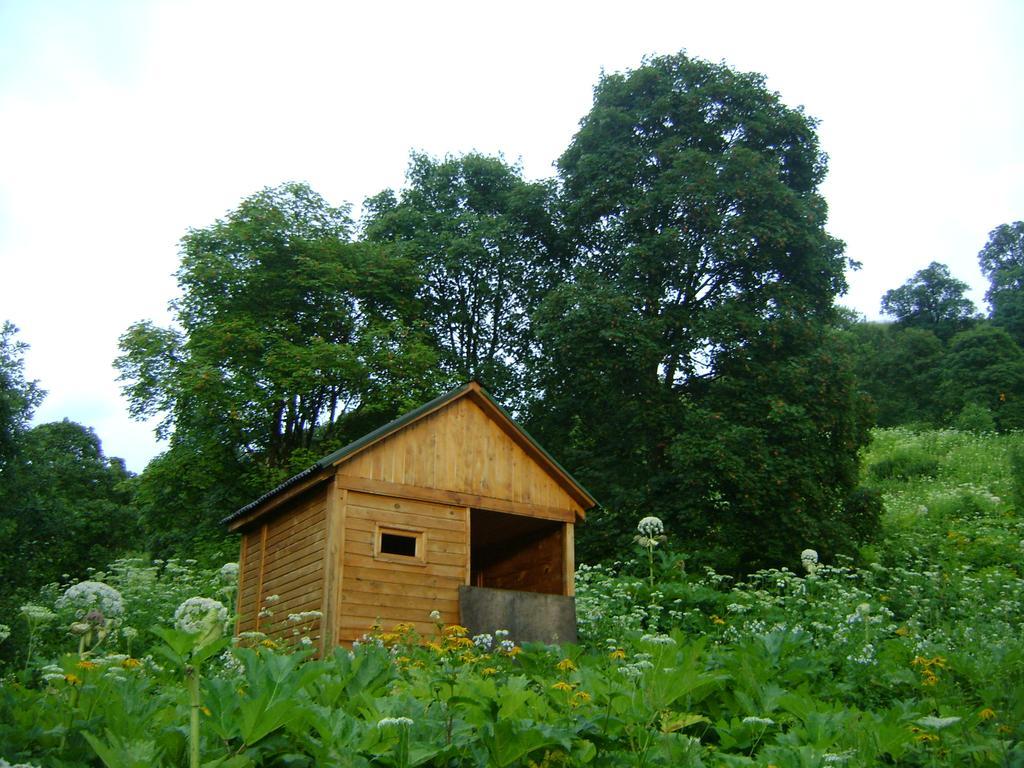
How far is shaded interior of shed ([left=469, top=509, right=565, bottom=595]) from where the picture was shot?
17.2 metres

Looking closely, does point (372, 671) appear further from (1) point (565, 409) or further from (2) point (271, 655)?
(1) point (565, 409)

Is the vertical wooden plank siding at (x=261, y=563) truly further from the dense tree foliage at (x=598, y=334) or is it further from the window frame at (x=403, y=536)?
the dense tree foliage at (x=598, y=334)

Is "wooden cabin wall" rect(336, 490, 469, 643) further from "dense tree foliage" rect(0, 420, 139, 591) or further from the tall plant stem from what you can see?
the tall plant stem

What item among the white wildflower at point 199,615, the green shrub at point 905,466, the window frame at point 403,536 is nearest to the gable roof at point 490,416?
the window frame at point 403,536

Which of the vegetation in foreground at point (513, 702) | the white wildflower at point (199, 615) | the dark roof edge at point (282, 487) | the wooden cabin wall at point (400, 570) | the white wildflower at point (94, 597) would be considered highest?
the dark roof edge at point (282, 487)

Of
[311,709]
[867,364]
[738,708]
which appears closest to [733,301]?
[738,708]

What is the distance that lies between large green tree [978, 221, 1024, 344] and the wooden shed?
143ft

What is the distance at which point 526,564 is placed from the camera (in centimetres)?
1811

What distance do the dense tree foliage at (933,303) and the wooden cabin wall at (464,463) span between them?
1758 inches

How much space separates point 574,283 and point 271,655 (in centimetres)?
2282

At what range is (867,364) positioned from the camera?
50688 millimetres

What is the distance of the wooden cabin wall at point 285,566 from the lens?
14930 millimetres

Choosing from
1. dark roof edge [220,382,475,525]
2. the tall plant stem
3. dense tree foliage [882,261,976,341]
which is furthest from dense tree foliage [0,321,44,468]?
dense tree foliage [882,261,976,341]

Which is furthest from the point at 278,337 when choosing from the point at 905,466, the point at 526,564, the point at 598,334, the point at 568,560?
the point at 905,466
